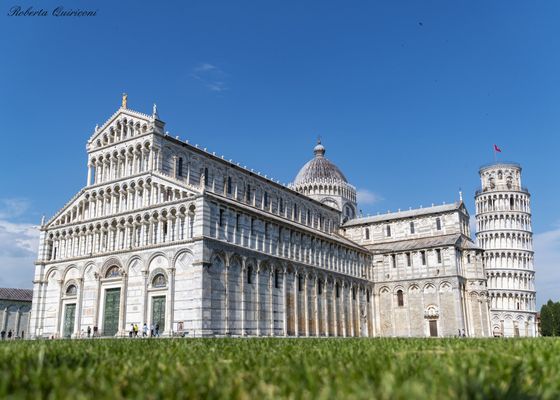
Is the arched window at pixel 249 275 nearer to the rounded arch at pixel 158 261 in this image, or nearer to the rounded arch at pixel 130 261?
the rounded arch at pixel 158 261

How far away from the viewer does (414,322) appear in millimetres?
56906

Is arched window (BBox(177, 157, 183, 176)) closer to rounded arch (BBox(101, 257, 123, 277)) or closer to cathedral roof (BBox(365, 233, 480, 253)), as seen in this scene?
rounded arch (BBox(101, 257, 123, 277))

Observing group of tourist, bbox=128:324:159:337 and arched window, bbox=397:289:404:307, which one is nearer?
group of tourist, bbox=128:324:159:337

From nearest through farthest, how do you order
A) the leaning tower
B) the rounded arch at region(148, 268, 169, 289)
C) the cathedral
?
1. the cathedral
2. the rounded arch at region(148, 268, 169, 289)
3. the leaning tower

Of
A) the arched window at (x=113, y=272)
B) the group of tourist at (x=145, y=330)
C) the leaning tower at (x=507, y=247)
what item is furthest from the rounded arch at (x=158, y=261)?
the leaning tower at (x=507, y=247)

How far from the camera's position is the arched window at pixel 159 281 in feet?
127

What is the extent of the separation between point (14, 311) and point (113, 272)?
25.7 m

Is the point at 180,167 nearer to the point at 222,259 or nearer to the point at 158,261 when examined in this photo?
the point at 158,261

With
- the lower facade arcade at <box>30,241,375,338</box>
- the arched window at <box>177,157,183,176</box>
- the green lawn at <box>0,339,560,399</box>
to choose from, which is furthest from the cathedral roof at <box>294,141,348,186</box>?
the green lawn at <box>0,339,560,399</box>

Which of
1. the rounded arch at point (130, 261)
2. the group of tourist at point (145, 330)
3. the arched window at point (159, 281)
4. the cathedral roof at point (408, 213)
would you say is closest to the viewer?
the group of tourist at point (145, 330)

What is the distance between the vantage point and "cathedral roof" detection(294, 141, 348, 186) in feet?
234

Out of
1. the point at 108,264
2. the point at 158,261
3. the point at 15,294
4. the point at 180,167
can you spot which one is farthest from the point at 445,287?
the point at 15,294

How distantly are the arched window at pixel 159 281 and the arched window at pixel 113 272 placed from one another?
402 cm

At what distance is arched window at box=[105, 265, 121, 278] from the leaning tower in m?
66.9
